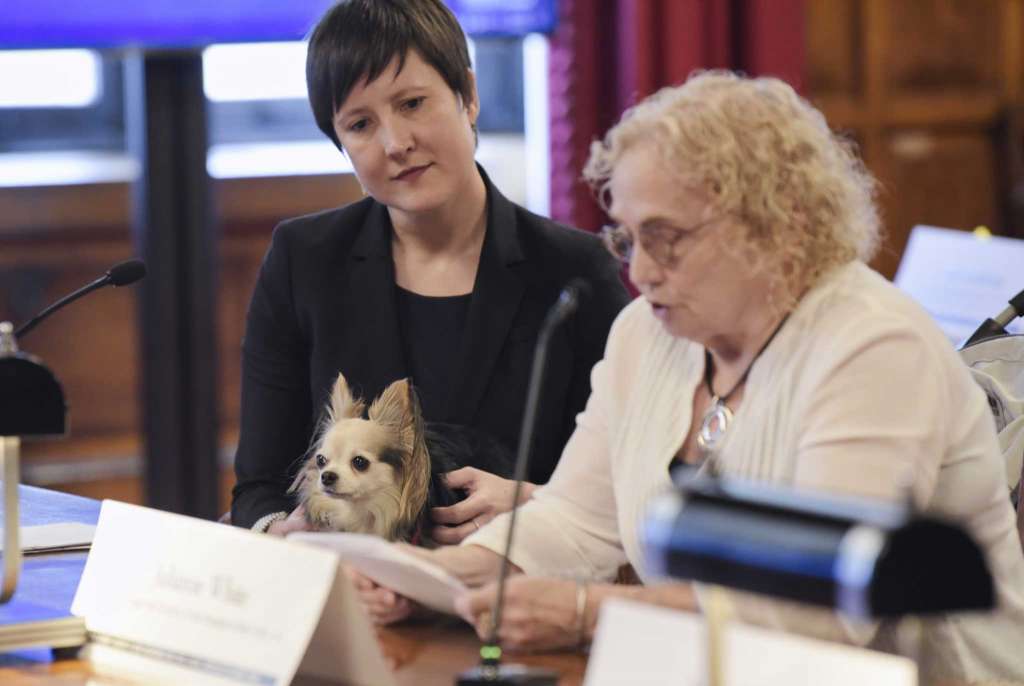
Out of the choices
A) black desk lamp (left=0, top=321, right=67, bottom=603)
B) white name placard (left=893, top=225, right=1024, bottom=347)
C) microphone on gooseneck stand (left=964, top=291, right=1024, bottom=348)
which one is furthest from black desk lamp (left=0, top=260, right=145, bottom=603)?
white name placard (left=893, top=225, right=1024, bottom=347)

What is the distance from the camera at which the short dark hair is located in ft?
7.21

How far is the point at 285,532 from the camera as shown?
78.0 inches

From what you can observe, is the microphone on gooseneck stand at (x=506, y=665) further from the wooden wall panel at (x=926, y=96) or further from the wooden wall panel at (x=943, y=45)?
the wooden wall panel at (x=943, y=45)

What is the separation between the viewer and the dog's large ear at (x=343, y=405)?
190 centimetres

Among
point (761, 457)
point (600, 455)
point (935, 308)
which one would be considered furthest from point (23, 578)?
point (935, 308)

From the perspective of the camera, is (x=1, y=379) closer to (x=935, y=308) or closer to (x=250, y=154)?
(x=935, y=308)

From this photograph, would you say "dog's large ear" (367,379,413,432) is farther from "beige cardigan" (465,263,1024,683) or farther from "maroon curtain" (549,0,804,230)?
"maroon curtain" (549,0,804,230)

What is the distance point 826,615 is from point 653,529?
0.58m

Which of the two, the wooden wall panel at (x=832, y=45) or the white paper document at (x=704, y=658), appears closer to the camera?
the white paper document at (x=704, y=658)

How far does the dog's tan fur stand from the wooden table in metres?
0.23

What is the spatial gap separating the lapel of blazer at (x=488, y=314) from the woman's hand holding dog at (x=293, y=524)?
33cm

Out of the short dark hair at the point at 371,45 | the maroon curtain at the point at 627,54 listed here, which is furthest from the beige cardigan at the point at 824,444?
the maroon curtain at the point at 627,54

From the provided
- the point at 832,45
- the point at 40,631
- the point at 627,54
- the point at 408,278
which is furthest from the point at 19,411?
the point at 832,45

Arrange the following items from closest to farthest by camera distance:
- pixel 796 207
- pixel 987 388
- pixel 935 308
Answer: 1. pixel 796 207
2. pixel 987 388
3. pixel 935 308
